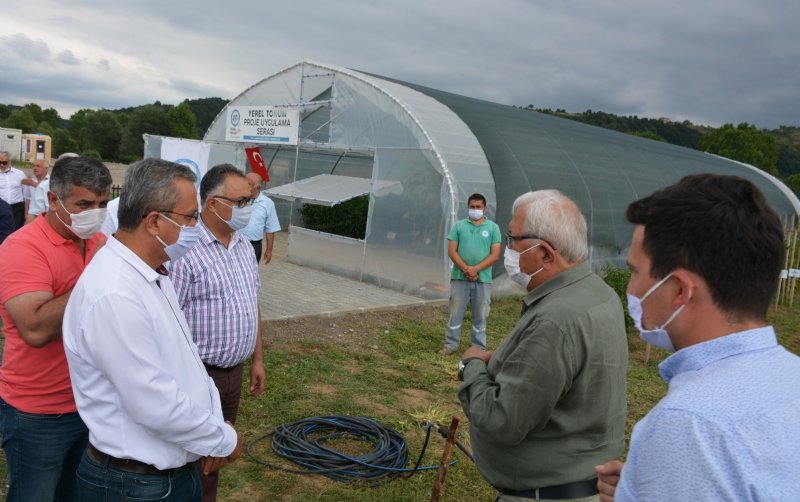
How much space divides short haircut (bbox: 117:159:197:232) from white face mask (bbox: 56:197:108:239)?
21.5 inches

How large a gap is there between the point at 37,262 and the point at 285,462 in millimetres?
2689

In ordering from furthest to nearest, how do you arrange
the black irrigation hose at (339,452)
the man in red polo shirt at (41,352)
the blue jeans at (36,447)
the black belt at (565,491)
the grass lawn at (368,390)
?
the black irrigation hose at (339,452) < the grass lawn at (368,390) < the blue jeans at (36,447) < the man in red polo shirt at (41,352) < the black belt at (565,491)

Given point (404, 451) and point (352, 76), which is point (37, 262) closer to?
point (404, 451)

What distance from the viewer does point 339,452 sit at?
15.6ft

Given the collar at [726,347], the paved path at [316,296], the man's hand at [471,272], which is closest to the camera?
the collar at [726,347]

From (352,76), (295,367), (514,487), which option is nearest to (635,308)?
(514,487)

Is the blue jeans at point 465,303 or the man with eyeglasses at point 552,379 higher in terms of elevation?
the man with eyeglasses at point 552,379

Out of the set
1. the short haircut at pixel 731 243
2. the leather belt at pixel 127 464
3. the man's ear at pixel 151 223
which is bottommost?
the leather belt at pixel 127 464

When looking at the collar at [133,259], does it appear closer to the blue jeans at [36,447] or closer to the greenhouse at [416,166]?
the blue jeans at [36,447]

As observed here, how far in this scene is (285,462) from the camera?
14.9 ft

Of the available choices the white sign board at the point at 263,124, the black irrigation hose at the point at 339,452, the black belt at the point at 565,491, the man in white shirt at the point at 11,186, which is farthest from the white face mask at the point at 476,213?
the man in white shirt at the point at 11,186

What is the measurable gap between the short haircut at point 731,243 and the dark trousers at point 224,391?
2.64 meters

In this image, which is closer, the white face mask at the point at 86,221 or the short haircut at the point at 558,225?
the short haircut at the point at 558,225

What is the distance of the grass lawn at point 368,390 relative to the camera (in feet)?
13.9
